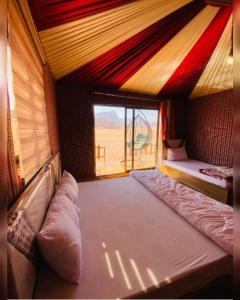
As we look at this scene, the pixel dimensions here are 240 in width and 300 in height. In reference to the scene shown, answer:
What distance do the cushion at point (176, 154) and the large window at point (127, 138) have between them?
0.45m

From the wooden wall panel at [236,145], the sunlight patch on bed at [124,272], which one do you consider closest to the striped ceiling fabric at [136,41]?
the wooden wall panel at [236,145]

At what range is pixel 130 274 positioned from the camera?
3.35 ft

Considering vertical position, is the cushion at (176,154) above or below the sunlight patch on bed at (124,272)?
above

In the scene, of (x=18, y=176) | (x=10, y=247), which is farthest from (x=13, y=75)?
(x=10, y=247)

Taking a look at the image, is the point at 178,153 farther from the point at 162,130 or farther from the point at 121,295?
the point at 121,295

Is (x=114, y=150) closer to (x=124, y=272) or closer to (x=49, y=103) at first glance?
(x=49, y=103)

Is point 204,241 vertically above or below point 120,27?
below

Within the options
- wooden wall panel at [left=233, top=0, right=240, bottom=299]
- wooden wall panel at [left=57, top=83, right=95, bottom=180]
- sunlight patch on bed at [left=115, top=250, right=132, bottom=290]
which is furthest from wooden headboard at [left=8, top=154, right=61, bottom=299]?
wooden wall panel at [left=57, top=83, right=95, bottom=180]

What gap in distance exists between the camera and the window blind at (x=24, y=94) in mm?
1230

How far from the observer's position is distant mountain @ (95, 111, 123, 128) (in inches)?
162

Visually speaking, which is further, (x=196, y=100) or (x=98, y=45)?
(x=196, y=100)

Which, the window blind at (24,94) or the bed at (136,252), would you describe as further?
the window blind at (24,94)

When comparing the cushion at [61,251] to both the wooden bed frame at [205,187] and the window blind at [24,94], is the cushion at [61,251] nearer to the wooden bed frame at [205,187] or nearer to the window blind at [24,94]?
the window blind at [24,94]

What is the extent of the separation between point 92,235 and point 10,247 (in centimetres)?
76
